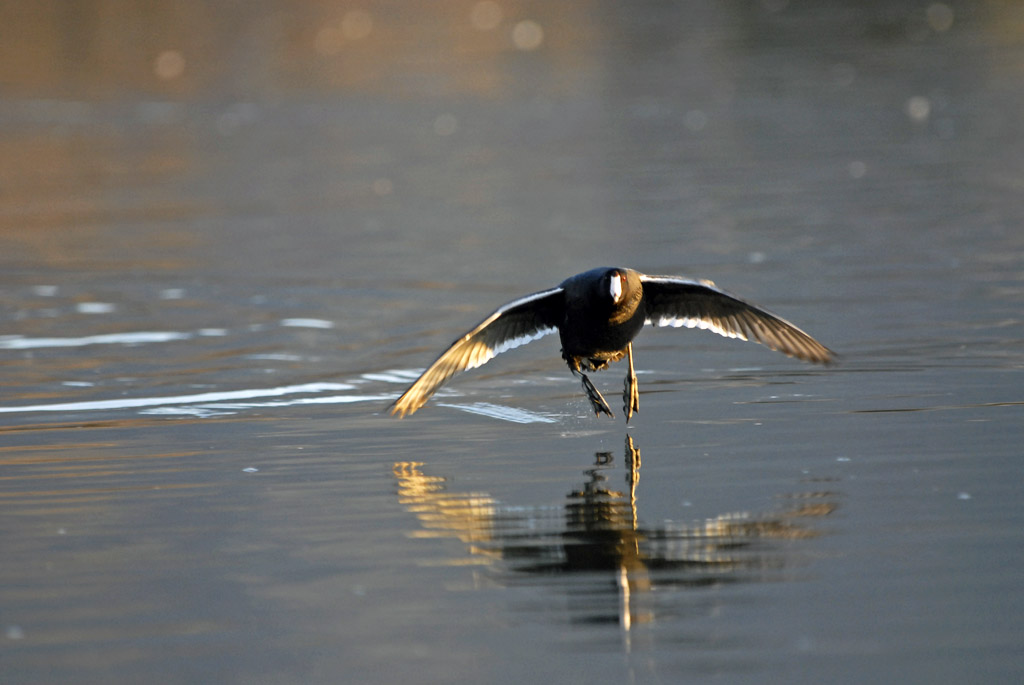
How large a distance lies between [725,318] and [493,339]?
1520mm

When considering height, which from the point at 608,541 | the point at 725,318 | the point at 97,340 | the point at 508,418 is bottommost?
the point at 608,541

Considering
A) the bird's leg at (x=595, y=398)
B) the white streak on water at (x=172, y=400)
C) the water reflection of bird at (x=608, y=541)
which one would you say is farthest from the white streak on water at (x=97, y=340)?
the water reflection of bird at (x=608, y=541)

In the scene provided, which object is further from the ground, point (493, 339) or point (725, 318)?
point (725, 318)

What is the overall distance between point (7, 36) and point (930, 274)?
34.8 metres

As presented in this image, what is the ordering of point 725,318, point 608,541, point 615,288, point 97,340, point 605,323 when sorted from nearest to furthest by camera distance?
point 608,541
point 615,288
point 605,323
point 725,318
point 97,340

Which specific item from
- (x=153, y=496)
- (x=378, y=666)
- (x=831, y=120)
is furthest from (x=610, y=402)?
(x=831, y=120)

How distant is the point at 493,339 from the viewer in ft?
27.1

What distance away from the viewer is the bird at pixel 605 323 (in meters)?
7.44

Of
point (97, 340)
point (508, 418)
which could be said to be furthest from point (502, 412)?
point (97, 340)

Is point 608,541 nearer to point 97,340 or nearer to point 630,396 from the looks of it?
point 630,396

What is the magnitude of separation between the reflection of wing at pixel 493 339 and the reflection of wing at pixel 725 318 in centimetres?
63

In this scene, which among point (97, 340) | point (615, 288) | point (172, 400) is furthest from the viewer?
point (97, 340)

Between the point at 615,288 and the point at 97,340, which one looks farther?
the point at 97,340

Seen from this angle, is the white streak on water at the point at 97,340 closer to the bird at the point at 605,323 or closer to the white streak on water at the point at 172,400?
the white streak on water at the point at 172,400
